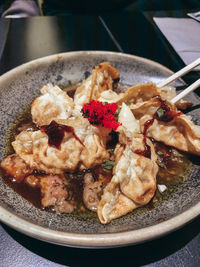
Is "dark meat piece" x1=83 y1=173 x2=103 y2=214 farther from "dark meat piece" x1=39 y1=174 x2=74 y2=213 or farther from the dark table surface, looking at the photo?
the dark table surface

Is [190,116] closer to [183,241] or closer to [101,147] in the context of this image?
[101,147]

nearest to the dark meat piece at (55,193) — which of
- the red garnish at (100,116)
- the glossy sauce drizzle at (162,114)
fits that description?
the red garnish at (100,116)

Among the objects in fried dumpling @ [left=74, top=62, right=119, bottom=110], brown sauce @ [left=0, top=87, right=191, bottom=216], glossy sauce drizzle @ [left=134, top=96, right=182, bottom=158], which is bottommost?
brown sauce @ [left=0, top=87, right=191, bottom=216]

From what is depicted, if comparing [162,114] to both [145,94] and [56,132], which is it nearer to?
[145,94]

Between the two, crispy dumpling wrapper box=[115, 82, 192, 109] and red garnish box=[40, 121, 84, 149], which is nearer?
red garnish box=[40, 121, 84, 149]

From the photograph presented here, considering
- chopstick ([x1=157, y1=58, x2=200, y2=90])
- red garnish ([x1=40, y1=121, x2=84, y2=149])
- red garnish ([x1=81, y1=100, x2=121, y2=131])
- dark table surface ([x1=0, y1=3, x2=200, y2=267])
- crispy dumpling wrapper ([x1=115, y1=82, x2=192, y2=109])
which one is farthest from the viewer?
chopstick ([x1=157, y1=58, x2=200, y2=90])

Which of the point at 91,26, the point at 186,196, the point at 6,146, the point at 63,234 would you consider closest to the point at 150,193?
the point at 186,196

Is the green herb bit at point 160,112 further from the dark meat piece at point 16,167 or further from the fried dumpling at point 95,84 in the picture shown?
the dark meat piece at point 16,167

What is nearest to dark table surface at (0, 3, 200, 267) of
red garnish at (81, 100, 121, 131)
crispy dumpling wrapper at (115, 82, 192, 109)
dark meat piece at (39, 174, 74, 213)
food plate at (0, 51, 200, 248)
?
food plate at (0, 51, 200, 248)
